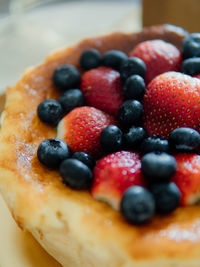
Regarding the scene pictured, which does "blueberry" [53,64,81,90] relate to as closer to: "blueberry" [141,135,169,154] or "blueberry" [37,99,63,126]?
"blueberry" [37,99,63,126]

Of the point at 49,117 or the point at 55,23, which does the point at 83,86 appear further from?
the point at 55,23

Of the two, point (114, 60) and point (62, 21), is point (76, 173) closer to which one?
point (114, 60)

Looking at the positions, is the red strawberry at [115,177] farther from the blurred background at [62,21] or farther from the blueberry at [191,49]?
the blurred background at [62,21]

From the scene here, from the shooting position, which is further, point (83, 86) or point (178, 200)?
point (83, 86)

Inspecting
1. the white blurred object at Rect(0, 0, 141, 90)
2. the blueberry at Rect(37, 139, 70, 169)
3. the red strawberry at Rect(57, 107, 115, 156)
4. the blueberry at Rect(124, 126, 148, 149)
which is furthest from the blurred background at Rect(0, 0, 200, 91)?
the blueberry at Rect(124, 126, 148, 149)

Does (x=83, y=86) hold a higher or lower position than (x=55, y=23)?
higher

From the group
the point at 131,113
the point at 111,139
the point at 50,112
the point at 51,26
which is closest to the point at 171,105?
the point at 131,113

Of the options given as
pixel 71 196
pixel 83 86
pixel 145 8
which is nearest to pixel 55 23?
pixel 145 8
